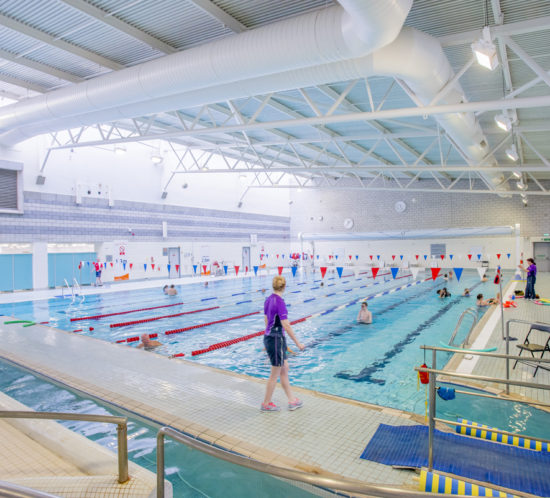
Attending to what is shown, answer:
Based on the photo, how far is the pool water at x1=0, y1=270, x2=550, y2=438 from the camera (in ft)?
19.1

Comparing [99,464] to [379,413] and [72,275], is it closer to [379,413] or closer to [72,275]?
[379,413]

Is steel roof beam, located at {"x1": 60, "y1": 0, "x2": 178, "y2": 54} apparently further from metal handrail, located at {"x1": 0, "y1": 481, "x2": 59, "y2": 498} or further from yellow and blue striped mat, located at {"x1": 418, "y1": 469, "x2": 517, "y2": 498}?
yellow and blue striped mat, located at {"x1": 418, "y1": 469, "x2": 517, "y2": 498}

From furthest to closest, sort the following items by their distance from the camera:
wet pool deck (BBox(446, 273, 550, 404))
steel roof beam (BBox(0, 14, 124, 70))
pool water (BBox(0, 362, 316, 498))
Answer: steel roof beam (BBox(0, 14, 124, 70)), wet pool deck (BBox(446, 273, 550, 404)), pool water (BBox(0, 362, 316, 498))

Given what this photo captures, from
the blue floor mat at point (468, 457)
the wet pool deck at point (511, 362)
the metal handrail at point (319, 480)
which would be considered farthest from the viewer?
the wet pool deck at point (511, 362)

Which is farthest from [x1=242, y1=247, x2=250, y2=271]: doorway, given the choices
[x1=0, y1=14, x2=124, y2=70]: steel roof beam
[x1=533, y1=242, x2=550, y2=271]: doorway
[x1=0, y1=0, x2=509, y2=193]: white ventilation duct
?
[x1=0, y1=14, x2=124, y2=70]: steel roof beam

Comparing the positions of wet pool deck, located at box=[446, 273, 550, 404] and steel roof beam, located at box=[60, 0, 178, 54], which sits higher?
steel roof beam, located at box=[60, 0, 178, 54]

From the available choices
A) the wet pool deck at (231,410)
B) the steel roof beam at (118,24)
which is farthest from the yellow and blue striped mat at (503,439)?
the steel roof beam at (118,24)

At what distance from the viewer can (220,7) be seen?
6.41m

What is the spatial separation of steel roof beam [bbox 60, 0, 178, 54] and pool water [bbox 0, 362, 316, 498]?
19.8ft

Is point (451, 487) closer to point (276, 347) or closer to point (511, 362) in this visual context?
point (276, 347)

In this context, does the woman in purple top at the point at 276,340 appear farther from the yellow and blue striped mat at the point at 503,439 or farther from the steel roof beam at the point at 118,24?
the steel roof beam at the point at 118,24

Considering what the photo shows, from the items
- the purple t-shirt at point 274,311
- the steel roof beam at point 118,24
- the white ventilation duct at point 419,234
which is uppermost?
the steel roof beam at point 118,24

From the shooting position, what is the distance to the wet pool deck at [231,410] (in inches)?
127

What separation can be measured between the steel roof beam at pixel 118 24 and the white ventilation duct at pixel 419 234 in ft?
73.5
